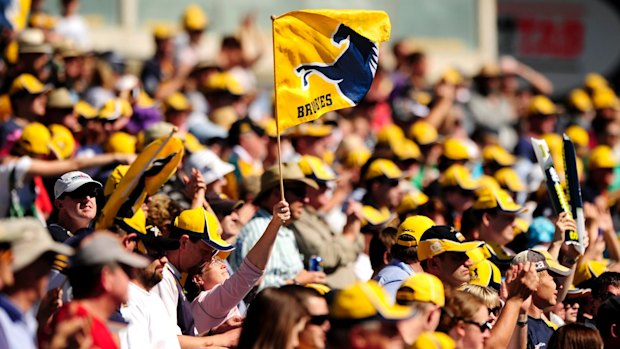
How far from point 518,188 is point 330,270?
3453 mm

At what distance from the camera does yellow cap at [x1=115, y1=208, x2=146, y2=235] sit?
27.5ft

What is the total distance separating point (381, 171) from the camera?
1292 centimetres

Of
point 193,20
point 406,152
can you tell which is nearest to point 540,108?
point 406,152

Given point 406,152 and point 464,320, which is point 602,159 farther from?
point 464,320

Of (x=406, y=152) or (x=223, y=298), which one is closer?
(x=223, y=298)

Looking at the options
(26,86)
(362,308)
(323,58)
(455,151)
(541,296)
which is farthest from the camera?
(455,151)

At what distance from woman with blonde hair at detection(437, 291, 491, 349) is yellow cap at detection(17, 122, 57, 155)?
3983 mm

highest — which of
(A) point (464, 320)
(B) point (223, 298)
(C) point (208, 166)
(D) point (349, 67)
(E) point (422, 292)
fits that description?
(D) point (349, 67)

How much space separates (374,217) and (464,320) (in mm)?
4503

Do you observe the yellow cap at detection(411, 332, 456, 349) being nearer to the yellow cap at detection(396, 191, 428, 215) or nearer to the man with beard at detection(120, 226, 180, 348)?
the man with beard at detection(120, 226, 180, 348)

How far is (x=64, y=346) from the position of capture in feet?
20.1

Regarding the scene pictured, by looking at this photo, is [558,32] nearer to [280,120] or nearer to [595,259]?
[595,259]

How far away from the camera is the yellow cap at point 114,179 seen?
948 cm

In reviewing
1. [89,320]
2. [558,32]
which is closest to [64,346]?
[89,320]
